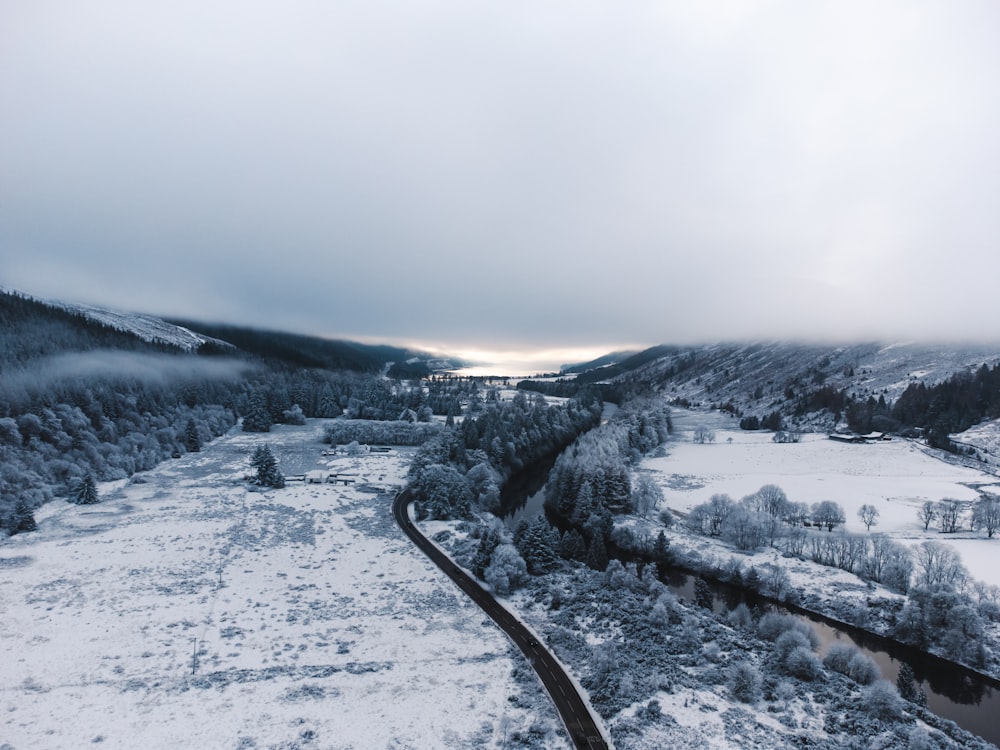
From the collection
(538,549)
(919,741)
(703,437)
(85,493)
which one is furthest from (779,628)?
(703,437)

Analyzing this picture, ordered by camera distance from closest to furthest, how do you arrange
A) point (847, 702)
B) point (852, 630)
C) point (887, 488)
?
point (847, 702), point (852, 630), point (887, 488)

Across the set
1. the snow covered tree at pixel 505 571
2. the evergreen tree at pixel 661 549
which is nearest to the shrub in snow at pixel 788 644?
the snow covered tree at pixel 505 571

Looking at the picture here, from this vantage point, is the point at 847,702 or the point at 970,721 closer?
the point at 847,702

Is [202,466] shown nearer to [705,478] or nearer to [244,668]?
[244,668]

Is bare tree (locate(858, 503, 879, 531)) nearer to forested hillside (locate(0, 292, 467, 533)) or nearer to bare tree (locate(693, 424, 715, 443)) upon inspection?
bare tree (locate(693, 424, 715, 443))

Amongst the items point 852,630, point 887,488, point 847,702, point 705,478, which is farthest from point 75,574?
point 887,488

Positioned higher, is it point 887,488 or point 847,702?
point 887,488

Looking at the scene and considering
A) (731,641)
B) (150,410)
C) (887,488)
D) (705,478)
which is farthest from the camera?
(150,410)

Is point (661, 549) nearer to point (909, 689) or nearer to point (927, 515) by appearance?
point (909, 689)
